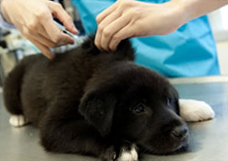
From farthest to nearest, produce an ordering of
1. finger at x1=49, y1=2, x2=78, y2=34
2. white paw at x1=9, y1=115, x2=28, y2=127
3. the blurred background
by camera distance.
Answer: the blurred background
white paw at x1=9, y1=115, x2=28, y2=127
finger at x1=49, y1=2, x2=78, y2=34

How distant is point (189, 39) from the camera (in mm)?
2553

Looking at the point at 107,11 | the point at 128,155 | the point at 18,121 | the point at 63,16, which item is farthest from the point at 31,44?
the point at 128,155

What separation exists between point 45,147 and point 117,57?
516 millimetres

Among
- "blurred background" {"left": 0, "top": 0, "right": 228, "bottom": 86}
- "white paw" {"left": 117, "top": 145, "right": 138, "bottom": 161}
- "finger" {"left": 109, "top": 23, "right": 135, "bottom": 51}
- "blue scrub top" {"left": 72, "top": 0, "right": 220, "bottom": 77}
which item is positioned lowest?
"blurred background" {"left": 0, "top": 0, "right": 228, "bottom": 86}

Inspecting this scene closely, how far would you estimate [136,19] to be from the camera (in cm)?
128

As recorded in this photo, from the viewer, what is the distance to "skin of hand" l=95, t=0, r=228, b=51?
1.28 m

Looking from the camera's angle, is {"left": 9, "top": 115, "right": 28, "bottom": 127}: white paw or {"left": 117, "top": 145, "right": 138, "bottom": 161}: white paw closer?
{"left": 117, "top": 145, "right": 138, "bottom": 161}: white paw

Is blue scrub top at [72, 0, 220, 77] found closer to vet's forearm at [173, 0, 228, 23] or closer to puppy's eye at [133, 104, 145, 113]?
vet's forearm at [173, 0, 228, 23]

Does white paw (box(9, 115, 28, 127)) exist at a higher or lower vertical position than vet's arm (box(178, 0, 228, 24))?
lower

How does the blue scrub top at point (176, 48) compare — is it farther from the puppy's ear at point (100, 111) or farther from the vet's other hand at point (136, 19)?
the puppy's ear at point (100, 111)

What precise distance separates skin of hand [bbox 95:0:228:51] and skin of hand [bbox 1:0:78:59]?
22cm

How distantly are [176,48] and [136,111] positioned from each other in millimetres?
1561

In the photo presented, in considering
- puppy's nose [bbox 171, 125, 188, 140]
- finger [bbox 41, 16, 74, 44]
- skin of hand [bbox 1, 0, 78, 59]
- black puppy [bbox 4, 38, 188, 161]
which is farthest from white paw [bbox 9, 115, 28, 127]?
puppy's nose [bbox 171, 125, 188, 140]

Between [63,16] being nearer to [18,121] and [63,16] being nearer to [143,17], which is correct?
[143,17]
